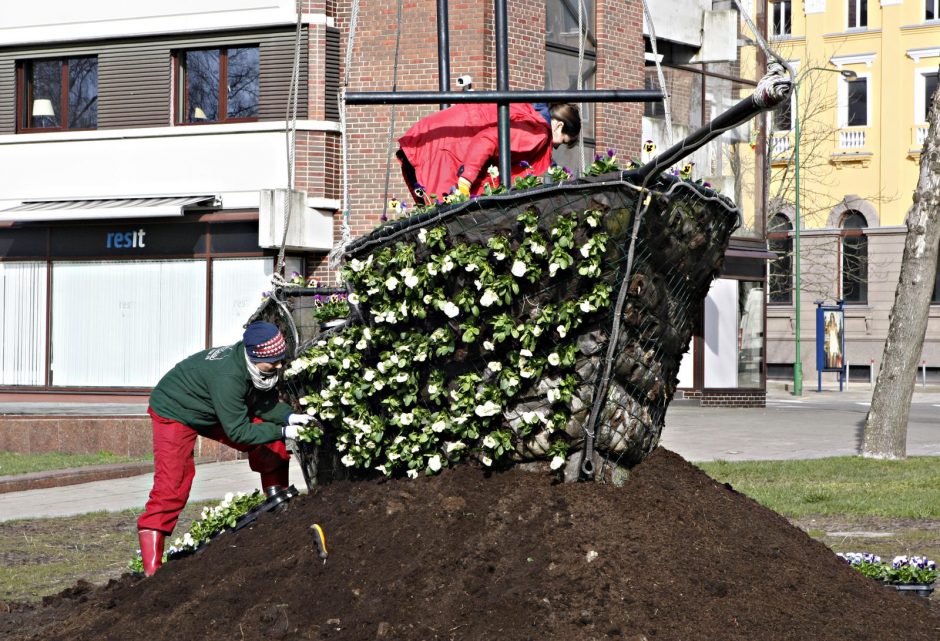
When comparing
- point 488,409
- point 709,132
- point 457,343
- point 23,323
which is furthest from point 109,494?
point 23,323

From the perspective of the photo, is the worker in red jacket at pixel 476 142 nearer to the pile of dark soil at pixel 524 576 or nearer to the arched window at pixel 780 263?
the pile of dark soil at pixel 524 576

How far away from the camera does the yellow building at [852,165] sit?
40.7 meters

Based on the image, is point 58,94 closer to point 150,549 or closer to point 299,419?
point 150,549

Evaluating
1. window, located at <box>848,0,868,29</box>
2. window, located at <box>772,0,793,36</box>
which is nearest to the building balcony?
window, located at <box>848,0,868,29</box>

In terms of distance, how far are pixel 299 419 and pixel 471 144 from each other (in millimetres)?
1462

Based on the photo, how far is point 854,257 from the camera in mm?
41250

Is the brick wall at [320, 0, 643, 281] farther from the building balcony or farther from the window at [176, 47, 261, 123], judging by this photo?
the building balcony

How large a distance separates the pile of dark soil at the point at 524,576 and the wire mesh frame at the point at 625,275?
259mm

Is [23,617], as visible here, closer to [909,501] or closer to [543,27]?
[909,501]

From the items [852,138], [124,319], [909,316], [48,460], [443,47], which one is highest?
[852,138]

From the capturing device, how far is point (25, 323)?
957 inches

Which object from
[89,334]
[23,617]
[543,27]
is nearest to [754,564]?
[23,617]

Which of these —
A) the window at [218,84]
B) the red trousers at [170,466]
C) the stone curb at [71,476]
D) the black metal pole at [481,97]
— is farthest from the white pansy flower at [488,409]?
the window at [218,84]

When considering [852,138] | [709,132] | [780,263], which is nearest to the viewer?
[709,132]
